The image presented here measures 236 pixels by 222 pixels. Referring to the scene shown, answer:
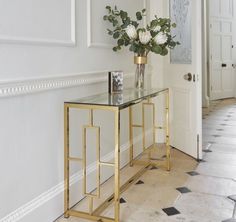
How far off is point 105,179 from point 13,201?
51.1 inches

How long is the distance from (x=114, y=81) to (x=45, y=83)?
80 cm

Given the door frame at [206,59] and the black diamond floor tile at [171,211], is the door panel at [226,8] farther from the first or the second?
the black diamond floor tile at [171,211]

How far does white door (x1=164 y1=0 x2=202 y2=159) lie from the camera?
12.7 ft

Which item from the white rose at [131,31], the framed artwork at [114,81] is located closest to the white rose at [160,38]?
the white rose at [131,31]

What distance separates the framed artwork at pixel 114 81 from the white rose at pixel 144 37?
0.41m

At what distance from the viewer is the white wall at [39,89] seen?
2074mm

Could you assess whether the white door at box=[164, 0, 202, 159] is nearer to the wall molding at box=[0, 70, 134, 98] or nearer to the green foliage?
the green foliage

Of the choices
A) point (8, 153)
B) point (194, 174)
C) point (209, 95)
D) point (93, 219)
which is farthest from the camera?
point (209, 95)

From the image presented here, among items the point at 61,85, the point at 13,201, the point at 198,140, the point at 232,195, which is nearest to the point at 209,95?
the point at 198,140

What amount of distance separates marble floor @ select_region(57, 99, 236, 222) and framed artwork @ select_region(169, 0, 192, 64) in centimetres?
116

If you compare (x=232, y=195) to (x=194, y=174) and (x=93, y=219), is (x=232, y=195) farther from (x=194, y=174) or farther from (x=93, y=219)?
(x=93, y=219)

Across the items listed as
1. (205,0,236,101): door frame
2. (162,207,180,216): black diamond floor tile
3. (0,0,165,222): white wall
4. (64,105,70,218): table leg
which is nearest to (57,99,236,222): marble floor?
(162,207,180,216): black diamond floor tile

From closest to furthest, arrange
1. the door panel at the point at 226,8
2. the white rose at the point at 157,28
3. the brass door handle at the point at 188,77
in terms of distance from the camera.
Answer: the white rose at the point at 157,28, the brass door handle at the point at 188,77, the door panel at the point at 226,8

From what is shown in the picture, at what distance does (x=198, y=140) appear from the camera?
3971mm
